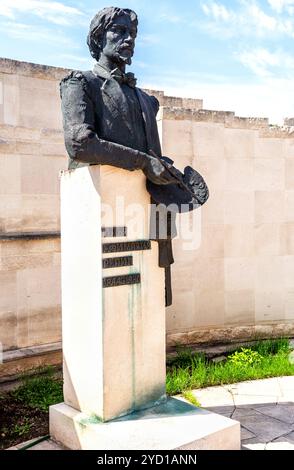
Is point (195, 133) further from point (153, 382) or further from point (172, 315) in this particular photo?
point (153, 382)

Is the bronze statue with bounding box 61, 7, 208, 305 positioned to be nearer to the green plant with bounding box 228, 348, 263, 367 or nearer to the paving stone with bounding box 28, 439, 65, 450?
the paving stone with bounding box 28, 439, 65, 450

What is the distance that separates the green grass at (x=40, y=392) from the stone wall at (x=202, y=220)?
36 centimetres

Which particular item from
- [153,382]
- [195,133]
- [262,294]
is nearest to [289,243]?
[262,294]

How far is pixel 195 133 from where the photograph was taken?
6.09 metres

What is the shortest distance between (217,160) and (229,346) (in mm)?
2352

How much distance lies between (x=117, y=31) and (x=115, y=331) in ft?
7.16

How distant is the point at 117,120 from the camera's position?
3637 millimetres

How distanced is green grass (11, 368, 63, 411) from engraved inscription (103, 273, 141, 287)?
1756 mm

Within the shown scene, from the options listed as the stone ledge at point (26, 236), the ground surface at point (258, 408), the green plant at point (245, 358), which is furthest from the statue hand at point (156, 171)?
the green plant at point (245, 358)

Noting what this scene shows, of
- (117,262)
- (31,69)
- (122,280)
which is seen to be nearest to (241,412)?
(122,280)

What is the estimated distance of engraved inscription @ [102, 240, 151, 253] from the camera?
349 cm

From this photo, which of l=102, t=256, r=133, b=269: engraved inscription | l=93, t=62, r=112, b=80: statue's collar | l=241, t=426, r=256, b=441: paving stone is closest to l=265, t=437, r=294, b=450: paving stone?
l=241, t=426, r=256, b=441: paving stone

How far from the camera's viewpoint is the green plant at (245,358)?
5661 mm

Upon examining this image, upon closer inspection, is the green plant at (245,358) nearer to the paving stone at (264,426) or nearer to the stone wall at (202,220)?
the stone wall at (202,220)
